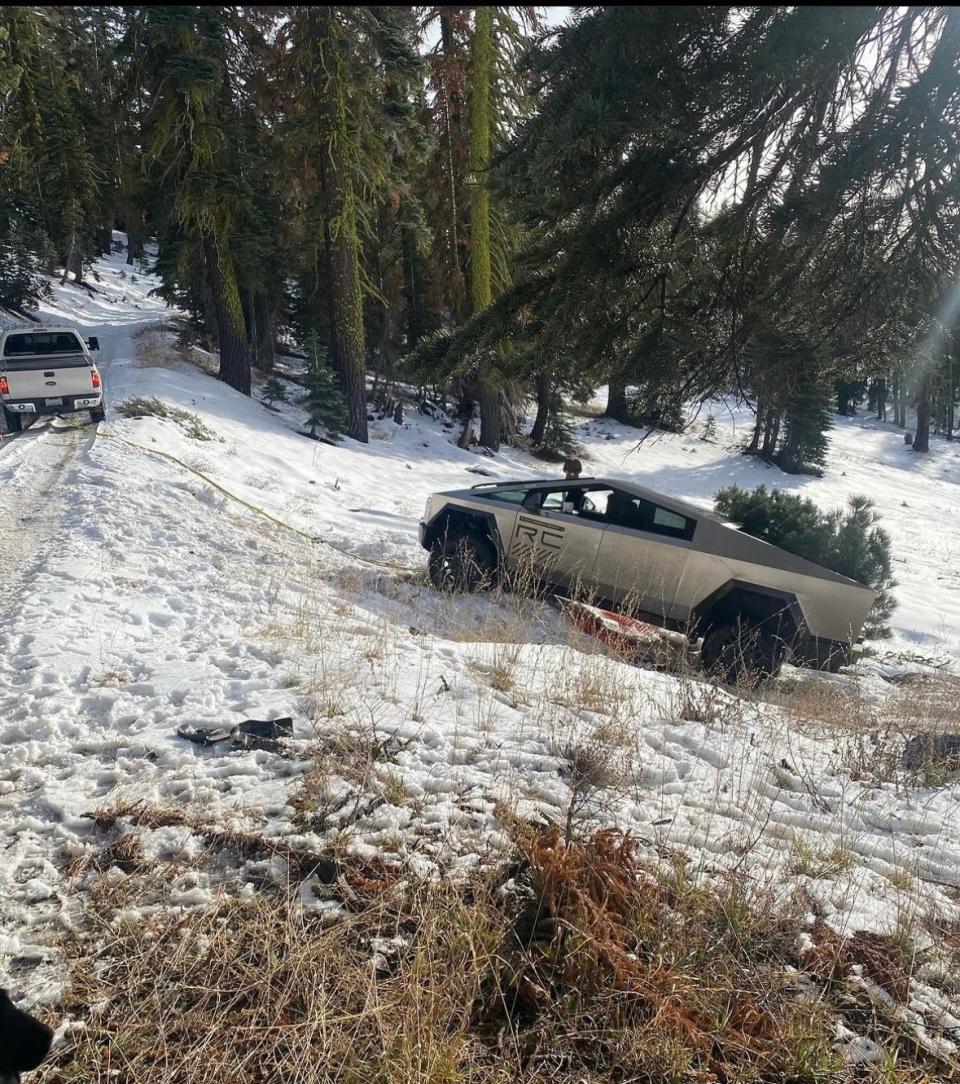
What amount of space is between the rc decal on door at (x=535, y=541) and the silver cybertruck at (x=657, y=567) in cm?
1

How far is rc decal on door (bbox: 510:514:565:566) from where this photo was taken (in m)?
8.19

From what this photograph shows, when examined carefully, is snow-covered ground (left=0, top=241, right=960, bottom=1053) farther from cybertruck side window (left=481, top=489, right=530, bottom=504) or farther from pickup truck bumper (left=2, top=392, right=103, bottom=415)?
pickup truck bumper (left=2, top=392, right=103, bottom=415)

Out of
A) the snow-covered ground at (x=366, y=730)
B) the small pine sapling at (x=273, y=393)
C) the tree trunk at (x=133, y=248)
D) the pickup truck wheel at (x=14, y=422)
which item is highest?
the tree trunk at (x=133, y=248)

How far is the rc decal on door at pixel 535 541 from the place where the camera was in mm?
8188

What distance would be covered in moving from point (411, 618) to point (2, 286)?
1088 inches

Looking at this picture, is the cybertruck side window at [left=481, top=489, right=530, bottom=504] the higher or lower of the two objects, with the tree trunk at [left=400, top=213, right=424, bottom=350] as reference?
lower

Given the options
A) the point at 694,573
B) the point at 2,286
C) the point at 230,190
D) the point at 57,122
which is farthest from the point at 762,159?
the point at 57,122

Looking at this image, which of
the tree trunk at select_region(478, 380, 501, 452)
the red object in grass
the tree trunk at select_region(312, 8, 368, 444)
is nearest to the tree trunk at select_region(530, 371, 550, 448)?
the tree trunk at select_region(478, 380, 501, 452)

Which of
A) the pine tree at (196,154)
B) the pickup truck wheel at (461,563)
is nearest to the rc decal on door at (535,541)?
the pickup truck wheel at (461,563)

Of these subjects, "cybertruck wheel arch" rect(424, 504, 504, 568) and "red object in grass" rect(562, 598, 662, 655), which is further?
"cybertruck wheel arch" rect(424, 504, 504, 568)

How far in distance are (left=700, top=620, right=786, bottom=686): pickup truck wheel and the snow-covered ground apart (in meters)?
0.46

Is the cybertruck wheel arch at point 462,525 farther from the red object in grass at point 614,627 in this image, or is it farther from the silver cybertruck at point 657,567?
the red object in grass at point 614,627

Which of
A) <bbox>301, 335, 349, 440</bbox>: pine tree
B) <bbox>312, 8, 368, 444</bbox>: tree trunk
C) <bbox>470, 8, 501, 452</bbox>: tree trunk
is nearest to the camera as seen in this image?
<bbox>312, 8, 368, 444</bbox>: tree trunk

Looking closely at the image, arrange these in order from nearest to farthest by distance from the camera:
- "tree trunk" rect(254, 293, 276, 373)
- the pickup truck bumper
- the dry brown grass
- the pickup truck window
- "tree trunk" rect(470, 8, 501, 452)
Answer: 1. the dry brown grass
2. the pickup truck bumper
3. the pickup truck window
4. "tree trunk" rect(470, 8, 501, 452)
5. "tree trunk" rect(254, 293, 276, 373)
